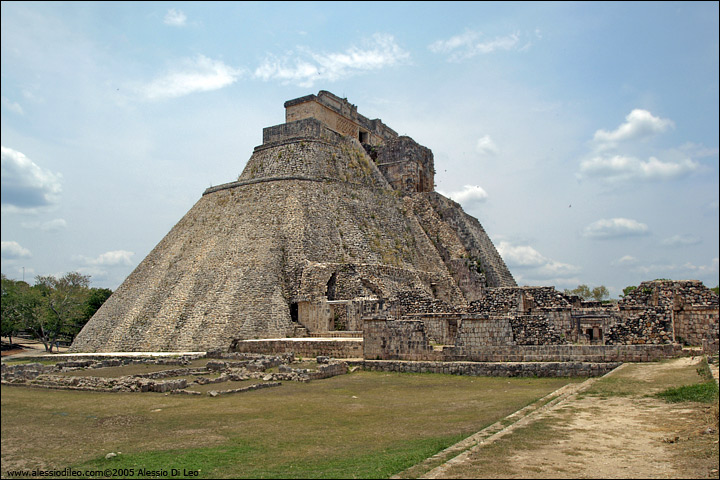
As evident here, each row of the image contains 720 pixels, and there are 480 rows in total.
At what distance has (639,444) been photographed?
19.3 feet

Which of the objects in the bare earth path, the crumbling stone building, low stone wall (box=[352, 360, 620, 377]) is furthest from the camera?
the crumbling stone building

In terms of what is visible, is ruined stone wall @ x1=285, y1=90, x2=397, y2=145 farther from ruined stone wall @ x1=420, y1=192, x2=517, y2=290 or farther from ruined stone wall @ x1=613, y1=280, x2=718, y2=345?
ruined stone wall @ x1=613, y1=280, x2=718, y2=345

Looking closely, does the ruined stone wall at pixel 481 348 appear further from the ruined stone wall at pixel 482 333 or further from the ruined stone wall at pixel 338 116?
the ruined stone wall at pixel 338 116

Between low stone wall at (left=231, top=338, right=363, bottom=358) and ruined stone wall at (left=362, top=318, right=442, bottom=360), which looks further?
low stone wall at (left=231, top=338, right=363, bottom=358)

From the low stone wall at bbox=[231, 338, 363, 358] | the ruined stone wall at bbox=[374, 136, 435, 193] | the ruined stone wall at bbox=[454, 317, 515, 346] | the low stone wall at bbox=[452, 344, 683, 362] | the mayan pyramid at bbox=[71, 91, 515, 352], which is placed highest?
the ruined stone wall at bbox=[374, 136, 435, 193]

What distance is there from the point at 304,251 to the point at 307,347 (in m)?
7.84

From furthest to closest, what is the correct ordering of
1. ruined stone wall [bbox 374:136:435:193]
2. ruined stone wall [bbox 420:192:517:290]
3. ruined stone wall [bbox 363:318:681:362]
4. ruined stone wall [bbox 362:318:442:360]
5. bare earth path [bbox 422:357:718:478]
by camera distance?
ruined stone wall [bbox 374:136:435:193] → ruined stone wall [bbox 420:192:517:290] → ruined stone wall [bbox 362:318:442:360] → ruined stone wall [bbox 363:318:681:362] → bare earth path [bbox 422:357:718:478]

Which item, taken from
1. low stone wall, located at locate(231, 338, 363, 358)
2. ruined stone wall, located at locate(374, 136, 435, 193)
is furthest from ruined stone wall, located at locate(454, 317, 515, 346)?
ruined stone wall, located at locate(374, 136, 435, 193)

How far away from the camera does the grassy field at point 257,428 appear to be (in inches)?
212

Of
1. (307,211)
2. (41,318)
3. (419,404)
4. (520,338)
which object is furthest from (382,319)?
(41,318)

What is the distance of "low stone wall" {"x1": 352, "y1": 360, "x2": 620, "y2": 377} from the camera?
12.3m

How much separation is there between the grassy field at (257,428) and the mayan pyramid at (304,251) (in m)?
9.47

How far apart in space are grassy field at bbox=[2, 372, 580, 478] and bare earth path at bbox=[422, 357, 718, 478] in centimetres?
74

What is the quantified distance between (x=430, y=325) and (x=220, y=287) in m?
8.76
